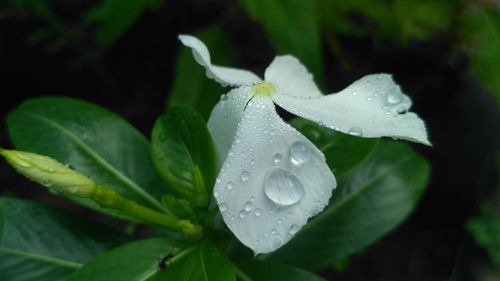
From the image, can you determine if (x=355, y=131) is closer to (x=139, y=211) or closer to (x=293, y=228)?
(x=293, y=228)

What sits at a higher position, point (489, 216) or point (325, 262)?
point (325, 262)

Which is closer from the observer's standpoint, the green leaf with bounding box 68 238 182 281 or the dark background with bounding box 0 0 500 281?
the green leaf with bounding box 68 238 182 281

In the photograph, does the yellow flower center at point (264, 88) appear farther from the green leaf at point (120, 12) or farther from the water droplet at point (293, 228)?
the green leaf at point (120, 12)

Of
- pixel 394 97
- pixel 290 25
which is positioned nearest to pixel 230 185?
pixel 394 97

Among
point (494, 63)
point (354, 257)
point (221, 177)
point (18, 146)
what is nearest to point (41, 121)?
point (18, 146)

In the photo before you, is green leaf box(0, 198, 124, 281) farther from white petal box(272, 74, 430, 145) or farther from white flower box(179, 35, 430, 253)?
white petal box(272, 74, 430, 145)

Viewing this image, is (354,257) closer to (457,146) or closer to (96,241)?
(457,146)

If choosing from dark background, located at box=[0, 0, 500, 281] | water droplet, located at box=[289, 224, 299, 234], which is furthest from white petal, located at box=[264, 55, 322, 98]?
dark background, located at box=[0, 0, 500, 281]
